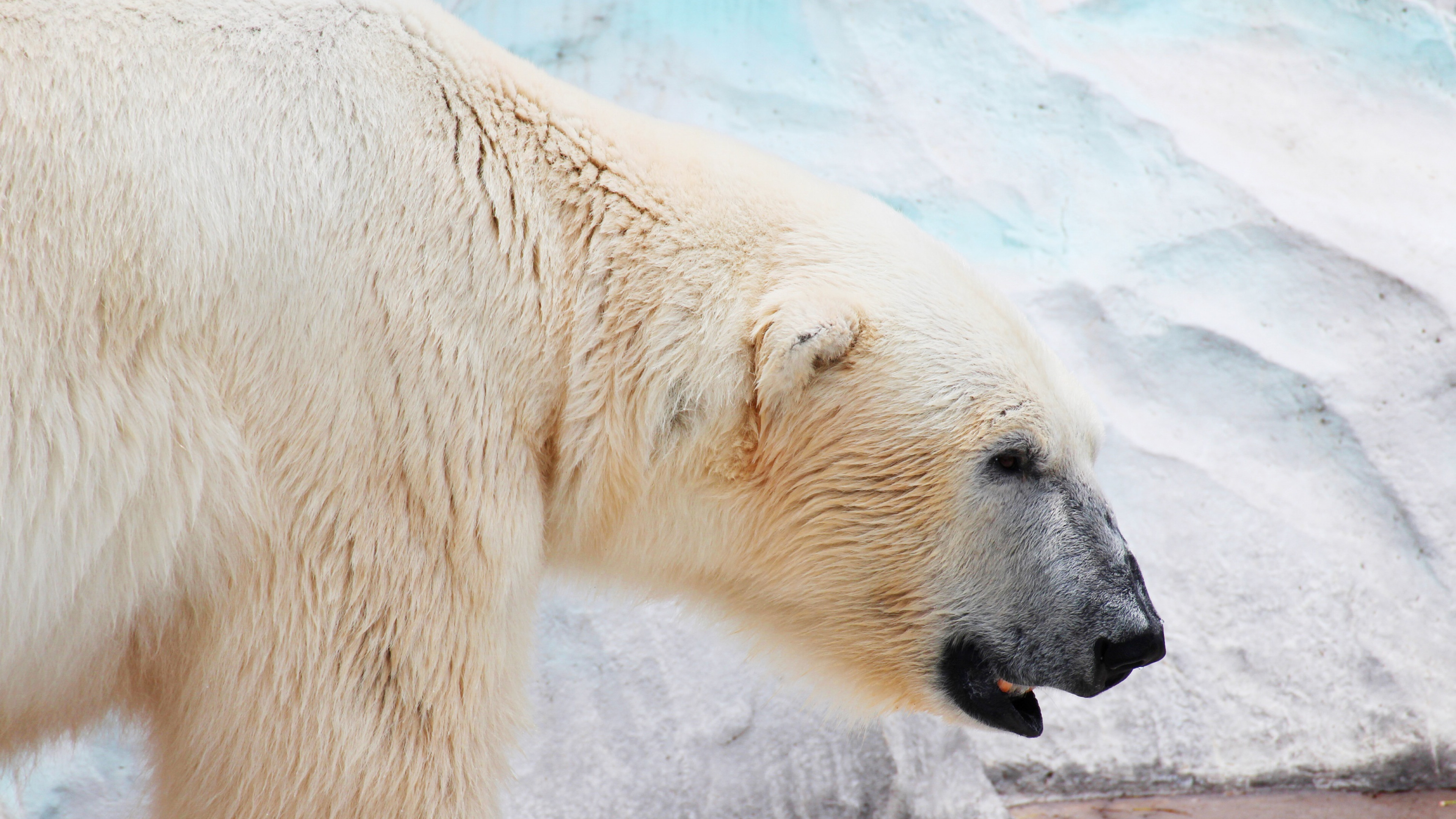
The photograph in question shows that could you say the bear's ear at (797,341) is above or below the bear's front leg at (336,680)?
above

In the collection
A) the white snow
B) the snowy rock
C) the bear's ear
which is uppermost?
the bear's ear

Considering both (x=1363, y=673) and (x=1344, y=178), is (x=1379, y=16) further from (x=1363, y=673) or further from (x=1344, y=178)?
(x=1363, y=673)

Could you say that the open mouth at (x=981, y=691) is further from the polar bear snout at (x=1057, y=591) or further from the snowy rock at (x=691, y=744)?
the snowy rock at (x=691, y=744)

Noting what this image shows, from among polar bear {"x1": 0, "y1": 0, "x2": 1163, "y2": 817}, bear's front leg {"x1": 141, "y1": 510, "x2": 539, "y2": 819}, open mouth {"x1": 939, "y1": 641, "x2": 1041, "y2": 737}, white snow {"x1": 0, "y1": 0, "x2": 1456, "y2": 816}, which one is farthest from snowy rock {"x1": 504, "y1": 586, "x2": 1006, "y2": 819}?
bear's front leg {"x1": 141, "y1": 510, "x2": 539, "y2": 819}

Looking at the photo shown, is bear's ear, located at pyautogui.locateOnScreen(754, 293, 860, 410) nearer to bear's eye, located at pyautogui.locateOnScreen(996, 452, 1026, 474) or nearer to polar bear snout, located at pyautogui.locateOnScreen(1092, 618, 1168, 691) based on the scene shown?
bear's eye, located at pyautogui.locateOnScreen(996, 452, 1026, 474)

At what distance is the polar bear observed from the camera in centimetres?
146

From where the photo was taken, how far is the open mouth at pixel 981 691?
198 cm

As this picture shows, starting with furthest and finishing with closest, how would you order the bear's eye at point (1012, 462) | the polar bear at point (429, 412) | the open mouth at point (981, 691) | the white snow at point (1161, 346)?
the white snow at point (1161, 346) → the open mouth at point (981, 691) → the bear's eye at point (1012, 462) → the polar bear at point (429, 412)

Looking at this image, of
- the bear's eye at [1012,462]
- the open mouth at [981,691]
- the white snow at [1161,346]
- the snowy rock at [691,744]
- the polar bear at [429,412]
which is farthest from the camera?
the white snow at [1161,346]

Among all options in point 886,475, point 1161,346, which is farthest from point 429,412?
point 1161,346

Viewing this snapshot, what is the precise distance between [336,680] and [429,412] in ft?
1.27

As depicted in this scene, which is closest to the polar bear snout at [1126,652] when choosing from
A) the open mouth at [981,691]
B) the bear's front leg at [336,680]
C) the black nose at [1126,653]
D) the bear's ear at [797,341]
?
the black nose at [1126,653]

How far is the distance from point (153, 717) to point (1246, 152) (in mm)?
3909

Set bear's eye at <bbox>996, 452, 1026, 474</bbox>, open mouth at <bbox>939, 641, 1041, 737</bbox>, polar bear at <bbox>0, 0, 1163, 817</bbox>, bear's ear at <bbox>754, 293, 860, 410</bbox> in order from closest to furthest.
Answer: polar bear at <bbox>0, 0, 1163, 817</bbox> → bear's ear at <bbox>754, 293, 860, 410</bbox> → bear's eye at <bbox>996, 452, 1026, 474</bbox> → open mouth at <bbox>939, 641, 1041, 737</bbox>
